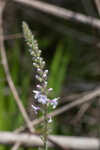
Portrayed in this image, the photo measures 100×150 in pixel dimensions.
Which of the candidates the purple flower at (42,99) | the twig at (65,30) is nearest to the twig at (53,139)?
the twig at (65,30)

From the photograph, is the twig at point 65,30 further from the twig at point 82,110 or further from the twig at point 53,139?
the twig at point 53,139

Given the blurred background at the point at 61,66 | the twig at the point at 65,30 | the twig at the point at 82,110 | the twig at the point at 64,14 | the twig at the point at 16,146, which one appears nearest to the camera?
the twig at the point at 16,146

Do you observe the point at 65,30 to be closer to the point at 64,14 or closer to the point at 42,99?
the point at 64,14

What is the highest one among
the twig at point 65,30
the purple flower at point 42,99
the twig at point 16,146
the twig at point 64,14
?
the twig at point 65,30

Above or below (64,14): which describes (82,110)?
below

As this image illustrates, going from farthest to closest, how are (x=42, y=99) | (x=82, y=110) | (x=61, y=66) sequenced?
(x=61, y=66), (x=82, y=110), (x=42, y=99)

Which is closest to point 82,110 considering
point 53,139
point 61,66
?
point 61,66

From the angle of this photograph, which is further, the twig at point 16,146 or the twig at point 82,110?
the twig at point 82,110
